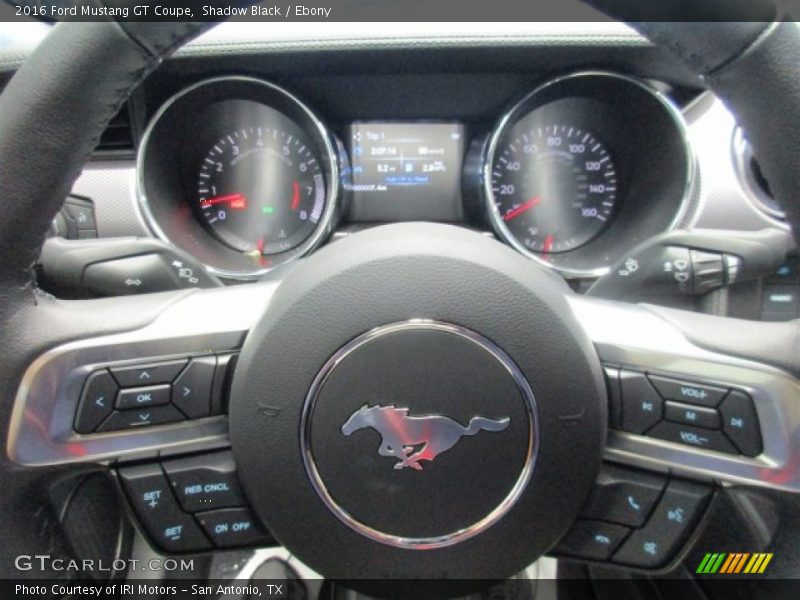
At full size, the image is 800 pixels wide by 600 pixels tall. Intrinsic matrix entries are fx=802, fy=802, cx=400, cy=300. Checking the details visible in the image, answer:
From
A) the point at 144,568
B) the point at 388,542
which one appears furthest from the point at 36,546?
the point at 144,568

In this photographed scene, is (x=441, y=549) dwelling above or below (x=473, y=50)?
below

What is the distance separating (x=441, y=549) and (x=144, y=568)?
0.79 m

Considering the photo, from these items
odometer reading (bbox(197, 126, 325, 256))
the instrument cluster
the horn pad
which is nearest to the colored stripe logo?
the horn pad

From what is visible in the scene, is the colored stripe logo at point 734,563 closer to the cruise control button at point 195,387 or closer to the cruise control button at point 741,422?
the cruise control button at point 741,422

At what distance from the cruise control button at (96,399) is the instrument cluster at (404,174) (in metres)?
1.15

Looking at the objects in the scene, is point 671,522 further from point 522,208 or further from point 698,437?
point 522,208

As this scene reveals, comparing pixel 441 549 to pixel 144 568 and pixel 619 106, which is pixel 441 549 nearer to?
pixel 144 568

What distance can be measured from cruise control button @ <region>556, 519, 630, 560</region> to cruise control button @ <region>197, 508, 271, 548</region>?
33 cm

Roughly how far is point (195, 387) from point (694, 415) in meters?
0.50

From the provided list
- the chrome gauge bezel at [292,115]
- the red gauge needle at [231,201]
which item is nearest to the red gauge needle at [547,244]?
the chrome gauge bezel at [292,115]

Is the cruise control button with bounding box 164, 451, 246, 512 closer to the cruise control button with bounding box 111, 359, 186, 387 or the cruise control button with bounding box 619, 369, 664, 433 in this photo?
the cruise control button with bounding box 111, 359, 186, 387

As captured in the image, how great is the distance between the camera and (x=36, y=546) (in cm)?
88

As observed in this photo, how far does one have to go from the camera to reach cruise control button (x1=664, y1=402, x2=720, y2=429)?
0.79 metres

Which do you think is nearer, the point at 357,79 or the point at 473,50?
the point at 473,50
